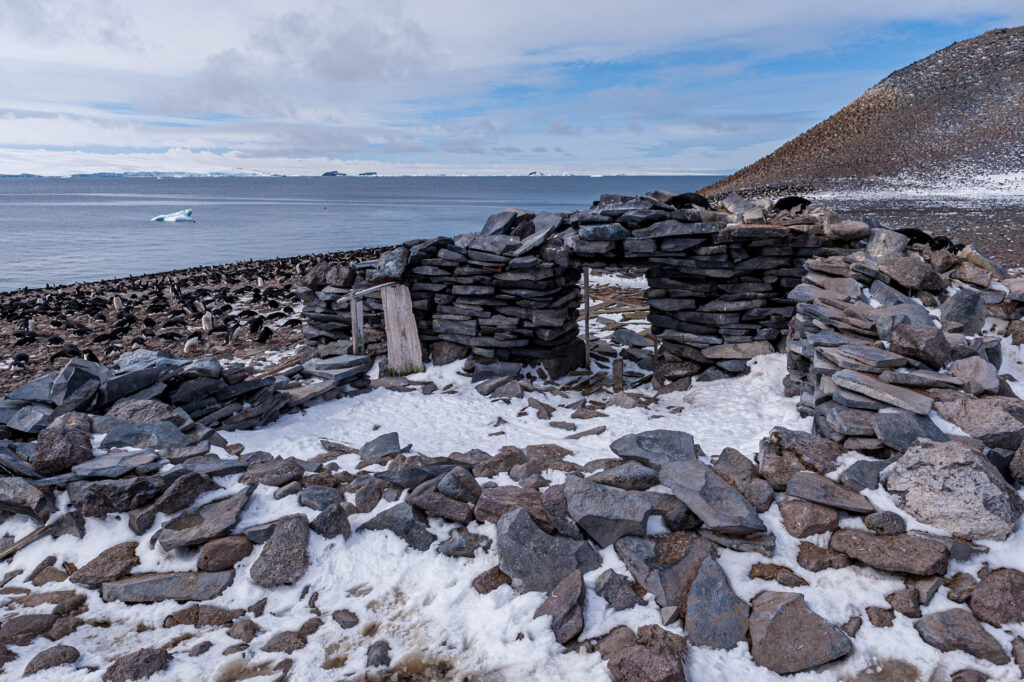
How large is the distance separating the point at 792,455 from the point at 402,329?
23.3 feet

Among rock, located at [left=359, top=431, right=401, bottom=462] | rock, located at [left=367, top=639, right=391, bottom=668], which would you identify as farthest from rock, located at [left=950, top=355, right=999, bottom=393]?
rock, located at [left=359, top=431, right=401, bottom=462]

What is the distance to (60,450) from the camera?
209 inches

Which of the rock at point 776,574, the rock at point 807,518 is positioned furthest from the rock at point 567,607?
the rock at point 807,518

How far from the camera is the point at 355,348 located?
421 inches

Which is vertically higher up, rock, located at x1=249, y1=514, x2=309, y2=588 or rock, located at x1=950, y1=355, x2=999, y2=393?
rock, located at x1=950, y1=355, x2=999, y2=393

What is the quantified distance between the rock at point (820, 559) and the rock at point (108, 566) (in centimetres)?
504

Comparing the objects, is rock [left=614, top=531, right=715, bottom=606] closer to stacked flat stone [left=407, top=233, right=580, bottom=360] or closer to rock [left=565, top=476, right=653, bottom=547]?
rock [left=565, top=476, right=653, bottom=547]

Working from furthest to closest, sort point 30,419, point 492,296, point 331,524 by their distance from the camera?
point 492,296 < point 30,419 < point 331,524

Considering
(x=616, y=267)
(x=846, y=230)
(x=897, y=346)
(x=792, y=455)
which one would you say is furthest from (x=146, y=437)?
(x=846, y=230)

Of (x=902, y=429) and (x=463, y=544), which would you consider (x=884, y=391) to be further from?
(x=463, y=544)

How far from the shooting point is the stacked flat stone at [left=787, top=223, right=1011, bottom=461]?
5.10m

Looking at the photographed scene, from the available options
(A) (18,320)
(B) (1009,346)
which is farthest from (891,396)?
(A) (18,320)

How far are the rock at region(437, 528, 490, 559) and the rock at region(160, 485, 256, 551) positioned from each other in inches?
68.4

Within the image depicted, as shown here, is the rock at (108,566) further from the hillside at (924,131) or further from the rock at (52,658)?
the hillside at (924,131)
